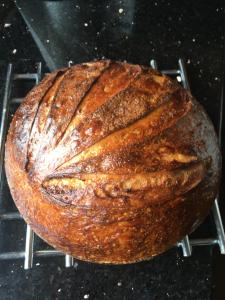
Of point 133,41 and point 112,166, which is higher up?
point 133,41

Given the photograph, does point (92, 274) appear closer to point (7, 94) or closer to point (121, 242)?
point (121, 242)

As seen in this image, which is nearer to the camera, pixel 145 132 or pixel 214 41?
pixel 145 132

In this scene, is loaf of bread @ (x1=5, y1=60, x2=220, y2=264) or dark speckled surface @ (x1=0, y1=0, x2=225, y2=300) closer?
loaf of bread @ (x1=5, y1=60, x2=220, y2=264)

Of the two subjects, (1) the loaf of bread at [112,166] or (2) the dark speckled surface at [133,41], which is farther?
(2) the dark speckled surface at [133,41]

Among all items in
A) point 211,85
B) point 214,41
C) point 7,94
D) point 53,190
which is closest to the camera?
point 53,190

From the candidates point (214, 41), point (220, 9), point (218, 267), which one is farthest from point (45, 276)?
point (220, 9)

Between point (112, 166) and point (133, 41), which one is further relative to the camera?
point (133, 41)

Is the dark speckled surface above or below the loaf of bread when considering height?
above

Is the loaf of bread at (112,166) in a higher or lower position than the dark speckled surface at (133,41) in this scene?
lower
